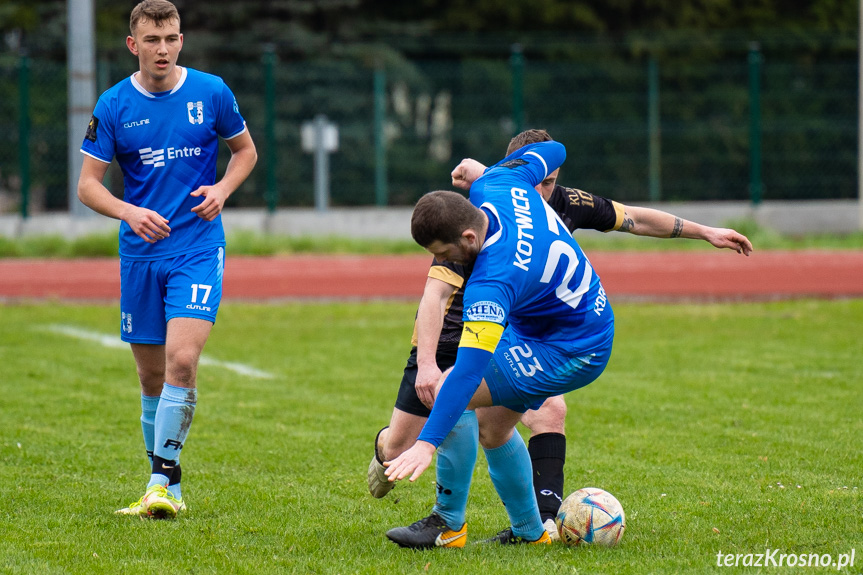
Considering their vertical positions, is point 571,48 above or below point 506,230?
above

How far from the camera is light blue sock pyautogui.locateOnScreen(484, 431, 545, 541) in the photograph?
14.8 ft

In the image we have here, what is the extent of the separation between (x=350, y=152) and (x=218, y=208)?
14.4 m

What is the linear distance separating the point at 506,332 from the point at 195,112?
6.08ft

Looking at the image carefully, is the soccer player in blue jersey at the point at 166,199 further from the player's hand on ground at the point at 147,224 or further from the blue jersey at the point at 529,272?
the blue jersey at the point at 529,272

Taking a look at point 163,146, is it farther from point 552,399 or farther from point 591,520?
point 591,520

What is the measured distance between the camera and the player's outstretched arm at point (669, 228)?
4.97m

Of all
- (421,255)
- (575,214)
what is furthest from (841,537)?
(421,255)

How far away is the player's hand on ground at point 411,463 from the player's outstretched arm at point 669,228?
5.76 feet

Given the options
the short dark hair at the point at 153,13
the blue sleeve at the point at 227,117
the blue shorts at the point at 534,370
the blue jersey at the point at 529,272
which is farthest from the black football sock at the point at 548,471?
the short dark hair at the point at 153,13

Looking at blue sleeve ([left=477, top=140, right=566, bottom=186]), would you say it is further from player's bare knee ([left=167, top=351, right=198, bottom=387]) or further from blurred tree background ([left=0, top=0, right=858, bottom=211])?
blurred tree background ([left=0, top=0, right=858, bottom=211])

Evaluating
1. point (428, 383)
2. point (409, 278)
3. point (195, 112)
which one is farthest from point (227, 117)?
point (409, 278)

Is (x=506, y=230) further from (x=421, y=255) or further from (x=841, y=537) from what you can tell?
(x=421, y=255)

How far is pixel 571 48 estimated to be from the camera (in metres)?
24.4

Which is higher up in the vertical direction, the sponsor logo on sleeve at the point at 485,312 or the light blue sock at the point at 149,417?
the sponsor logo on sleeve at the point at 485,312
